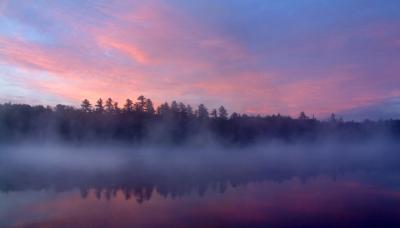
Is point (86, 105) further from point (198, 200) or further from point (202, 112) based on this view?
point (198, 200)

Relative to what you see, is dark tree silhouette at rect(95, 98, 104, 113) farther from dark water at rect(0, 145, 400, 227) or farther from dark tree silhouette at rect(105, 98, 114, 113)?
dark water at rect(0, 145, 400, 227)

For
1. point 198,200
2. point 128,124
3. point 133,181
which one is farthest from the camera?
point 128,124

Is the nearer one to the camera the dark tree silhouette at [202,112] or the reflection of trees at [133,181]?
the reflection of trees at [133,181]

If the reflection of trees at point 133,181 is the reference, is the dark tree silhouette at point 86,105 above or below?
above

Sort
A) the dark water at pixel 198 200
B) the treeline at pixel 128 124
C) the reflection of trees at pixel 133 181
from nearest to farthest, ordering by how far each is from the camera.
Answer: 1. the dark water at pixel 198 200
2. the reflection of trees at pixel 133 181
3. the treeline at pixel 128 124

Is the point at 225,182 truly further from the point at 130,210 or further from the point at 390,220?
the point at 390,220

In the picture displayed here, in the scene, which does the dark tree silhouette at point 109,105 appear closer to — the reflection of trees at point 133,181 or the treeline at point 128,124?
the treeline at point 128,124

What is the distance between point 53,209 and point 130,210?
3.26m

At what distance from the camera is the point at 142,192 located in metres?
21.6

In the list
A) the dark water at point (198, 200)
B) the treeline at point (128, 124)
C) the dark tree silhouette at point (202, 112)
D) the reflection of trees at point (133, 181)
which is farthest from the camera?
the dark tree silhouette at point (202, 112)

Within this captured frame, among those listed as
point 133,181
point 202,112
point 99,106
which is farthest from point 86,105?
point 133,181

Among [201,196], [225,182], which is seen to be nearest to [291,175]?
[225,182]

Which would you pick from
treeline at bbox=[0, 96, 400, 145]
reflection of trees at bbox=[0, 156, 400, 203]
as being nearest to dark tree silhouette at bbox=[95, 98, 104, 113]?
treeline at bbox=[0, 96, 400, 145]

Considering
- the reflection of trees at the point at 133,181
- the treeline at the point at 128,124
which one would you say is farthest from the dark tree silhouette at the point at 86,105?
the reflection of trees at the point at 133,181
